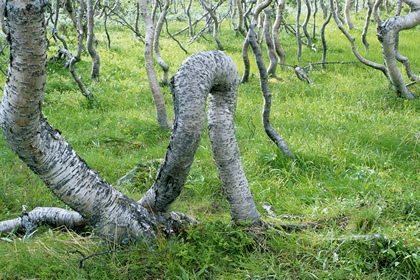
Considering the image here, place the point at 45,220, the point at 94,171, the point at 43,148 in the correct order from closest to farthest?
the point at 43,148
the point at 94,171
the point at 45,220

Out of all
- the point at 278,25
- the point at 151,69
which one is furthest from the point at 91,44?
the point at 278,25

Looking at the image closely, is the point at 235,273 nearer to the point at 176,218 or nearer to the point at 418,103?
the point at 176,218

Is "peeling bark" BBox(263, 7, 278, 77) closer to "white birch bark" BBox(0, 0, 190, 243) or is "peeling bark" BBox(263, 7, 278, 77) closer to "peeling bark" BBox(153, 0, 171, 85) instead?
"peeling bark" BBox(153, 0, 171, 85)

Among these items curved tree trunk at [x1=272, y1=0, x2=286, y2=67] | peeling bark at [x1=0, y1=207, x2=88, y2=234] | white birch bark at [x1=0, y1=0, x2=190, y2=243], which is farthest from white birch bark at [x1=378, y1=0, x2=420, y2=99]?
peeling bark at [x1=0, y1=207, x2=88, y2=234]

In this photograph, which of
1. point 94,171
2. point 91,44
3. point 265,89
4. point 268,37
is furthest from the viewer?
point 91,44

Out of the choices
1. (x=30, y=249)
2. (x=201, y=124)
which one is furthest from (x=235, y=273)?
(x=30, y=249)

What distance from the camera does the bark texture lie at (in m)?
2.77

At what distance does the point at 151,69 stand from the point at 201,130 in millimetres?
4446

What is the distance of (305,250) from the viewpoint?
317cm

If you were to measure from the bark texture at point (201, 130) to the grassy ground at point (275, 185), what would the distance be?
13.1 inches

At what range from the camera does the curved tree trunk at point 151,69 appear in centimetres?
664

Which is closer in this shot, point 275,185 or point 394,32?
point 275,185

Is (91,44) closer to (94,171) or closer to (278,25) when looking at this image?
(278,25)

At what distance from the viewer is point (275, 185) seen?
4898 mm
